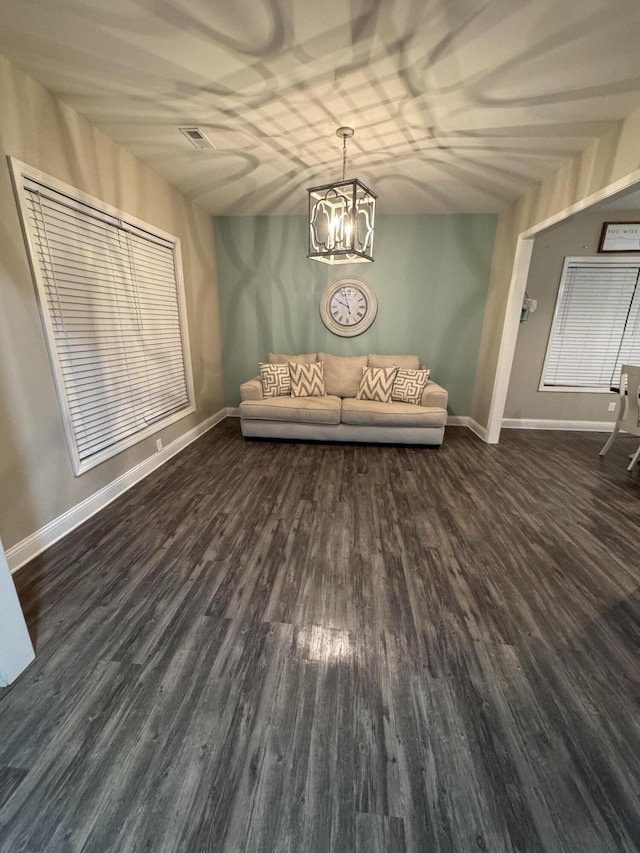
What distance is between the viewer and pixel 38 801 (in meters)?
0.98

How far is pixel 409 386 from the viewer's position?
12.7 ft

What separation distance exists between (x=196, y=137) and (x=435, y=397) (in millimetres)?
3091

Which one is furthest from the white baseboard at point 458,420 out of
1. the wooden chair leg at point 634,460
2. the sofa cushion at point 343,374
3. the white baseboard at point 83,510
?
the white baseboard at point 83,510

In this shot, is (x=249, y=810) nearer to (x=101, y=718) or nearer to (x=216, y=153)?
(x=101, y=718)

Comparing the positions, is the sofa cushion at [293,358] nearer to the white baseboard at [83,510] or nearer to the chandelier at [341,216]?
the white baseboard at [83,510]

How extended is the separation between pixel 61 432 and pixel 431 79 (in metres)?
2.99

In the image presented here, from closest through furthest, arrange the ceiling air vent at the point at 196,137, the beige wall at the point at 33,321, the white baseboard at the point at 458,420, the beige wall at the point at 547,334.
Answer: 1. the beige wall at the point at 33,321
2. the ceiling air vent at the point at 196,137
3. the beige wall at the point at 547,334
4. the white baseboard at the point at 458,420

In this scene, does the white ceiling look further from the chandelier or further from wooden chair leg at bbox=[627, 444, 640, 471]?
wooden chair leg at bbox=[627, 444, 640, 471]

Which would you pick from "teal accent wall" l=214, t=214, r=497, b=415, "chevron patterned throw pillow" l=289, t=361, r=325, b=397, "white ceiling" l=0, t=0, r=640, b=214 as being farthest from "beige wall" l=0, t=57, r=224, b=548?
"chevron patterned throw pillow" l=289, t=361, r=325, b=397

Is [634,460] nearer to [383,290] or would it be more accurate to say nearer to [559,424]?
[559,424]


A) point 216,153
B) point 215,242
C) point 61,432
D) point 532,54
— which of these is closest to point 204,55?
point 216,153

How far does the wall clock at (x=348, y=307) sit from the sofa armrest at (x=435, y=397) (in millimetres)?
1292

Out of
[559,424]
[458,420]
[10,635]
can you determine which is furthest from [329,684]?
[559,424]

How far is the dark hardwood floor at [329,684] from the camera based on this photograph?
3.12ft
